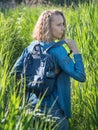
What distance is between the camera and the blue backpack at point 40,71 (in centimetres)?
294

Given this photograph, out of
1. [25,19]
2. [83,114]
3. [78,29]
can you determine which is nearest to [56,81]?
[83,114]

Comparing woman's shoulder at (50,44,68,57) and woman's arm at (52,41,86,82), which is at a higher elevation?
woman's shoulder at (50,44,68,57)

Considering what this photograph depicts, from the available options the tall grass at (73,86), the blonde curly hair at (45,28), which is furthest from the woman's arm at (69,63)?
the tall grass at (73,86)

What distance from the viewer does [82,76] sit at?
2.98 metres

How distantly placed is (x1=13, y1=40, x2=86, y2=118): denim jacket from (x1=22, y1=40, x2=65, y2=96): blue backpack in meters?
0.03

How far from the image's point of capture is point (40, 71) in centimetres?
296

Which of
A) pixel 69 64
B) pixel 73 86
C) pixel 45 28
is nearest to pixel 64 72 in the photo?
pixel 69 64

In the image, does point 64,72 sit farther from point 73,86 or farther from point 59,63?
point 73,86

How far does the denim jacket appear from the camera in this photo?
2.96m

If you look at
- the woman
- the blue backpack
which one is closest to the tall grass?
the blue backpack

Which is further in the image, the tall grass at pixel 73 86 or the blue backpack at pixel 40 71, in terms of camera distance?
the blue backpack at pixel 40 71

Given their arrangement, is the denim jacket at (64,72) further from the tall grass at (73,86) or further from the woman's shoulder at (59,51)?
the tall grass at (73,86)

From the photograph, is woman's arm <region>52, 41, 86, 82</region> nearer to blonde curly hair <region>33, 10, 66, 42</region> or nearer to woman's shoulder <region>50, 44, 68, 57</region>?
woman's shoulder <region>50, 44, 68, 57</region>

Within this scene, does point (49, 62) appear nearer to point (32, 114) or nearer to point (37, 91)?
point (37, 91)
